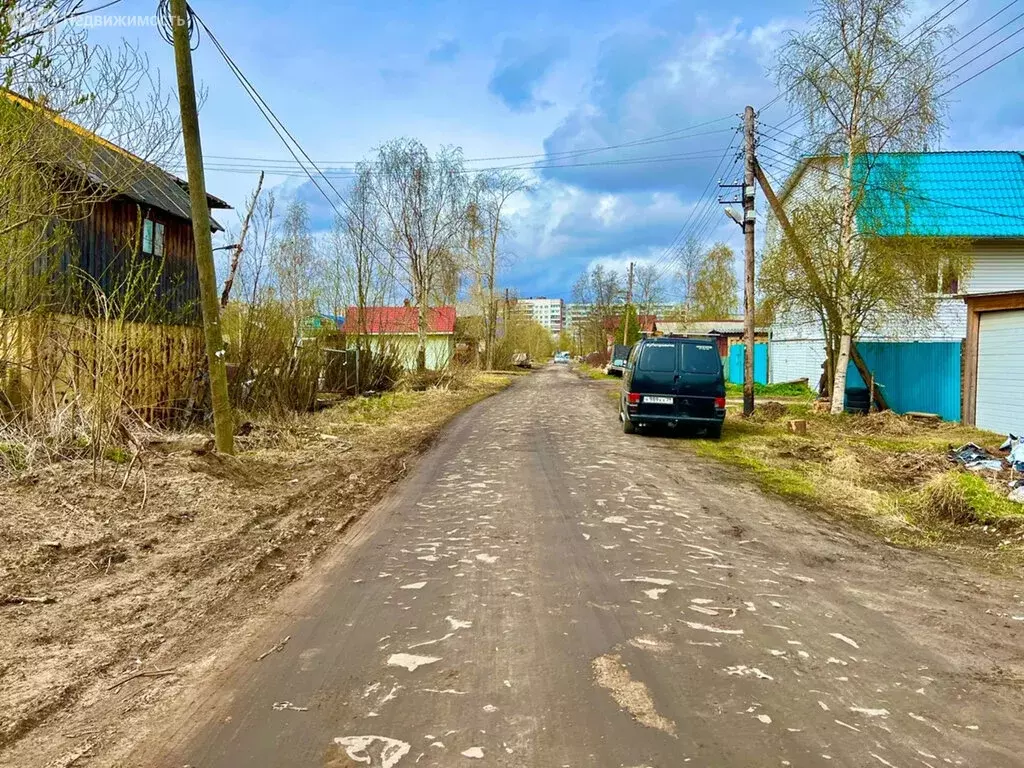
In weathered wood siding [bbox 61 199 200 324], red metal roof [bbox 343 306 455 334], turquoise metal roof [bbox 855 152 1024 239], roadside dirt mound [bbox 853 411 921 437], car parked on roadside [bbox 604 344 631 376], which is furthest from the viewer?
car parked on roadside [bbox 604 344 631 376]

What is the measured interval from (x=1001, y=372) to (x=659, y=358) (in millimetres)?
7037

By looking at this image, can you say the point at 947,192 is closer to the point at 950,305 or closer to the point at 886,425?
the point at 950,305

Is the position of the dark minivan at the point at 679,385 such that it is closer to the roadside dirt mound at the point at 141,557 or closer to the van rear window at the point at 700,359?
the van rear window at the point at 700,359

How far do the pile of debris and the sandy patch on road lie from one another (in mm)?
6636

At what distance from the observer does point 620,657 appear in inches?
153

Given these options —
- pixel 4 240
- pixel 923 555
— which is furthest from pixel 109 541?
pixel 923 555

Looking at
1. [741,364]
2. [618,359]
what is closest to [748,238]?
[741,364]

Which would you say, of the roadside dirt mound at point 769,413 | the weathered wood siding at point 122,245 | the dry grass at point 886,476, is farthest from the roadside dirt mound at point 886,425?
the weathered wood siding at point 122,245

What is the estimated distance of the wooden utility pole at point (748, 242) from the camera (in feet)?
60.1

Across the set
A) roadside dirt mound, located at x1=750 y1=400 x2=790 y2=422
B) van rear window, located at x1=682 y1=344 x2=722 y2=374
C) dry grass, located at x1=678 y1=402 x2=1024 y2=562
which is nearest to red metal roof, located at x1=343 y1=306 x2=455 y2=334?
van rear window, located at x1=682 y1=344 x2=722 y2=374

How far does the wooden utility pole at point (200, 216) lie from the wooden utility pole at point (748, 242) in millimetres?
13094

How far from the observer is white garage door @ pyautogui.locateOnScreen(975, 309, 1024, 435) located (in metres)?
13.8

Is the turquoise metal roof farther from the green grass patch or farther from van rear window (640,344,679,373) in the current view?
the green grass patch

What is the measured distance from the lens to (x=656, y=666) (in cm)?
377
